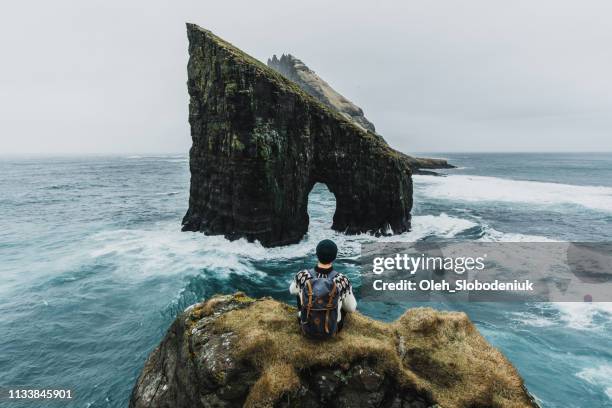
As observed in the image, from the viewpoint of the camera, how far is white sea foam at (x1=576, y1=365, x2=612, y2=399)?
47.1 feet

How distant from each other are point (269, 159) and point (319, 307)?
25.2 metres

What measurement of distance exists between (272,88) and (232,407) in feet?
97.0

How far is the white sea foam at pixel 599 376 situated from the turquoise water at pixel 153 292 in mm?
64

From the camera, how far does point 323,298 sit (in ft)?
23.4

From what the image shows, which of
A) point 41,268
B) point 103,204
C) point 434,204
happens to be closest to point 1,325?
point 41,268

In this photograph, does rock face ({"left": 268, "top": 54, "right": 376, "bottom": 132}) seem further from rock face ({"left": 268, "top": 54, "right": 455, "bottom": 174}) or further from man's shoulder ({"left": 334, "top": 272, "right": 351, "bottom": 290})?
man's shoulder ({"left": 334, "top": 272, "right": 351, "bottom": 290})

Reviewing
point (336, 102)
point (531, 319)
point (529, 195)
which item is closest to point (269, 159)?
point (531, 319)

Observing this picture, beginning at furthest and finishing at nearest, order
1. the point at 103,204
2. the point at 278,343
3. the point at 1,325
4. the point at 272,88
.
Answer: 1. the point at 103,204
2. the point at 272,88
3. the point at 1,325
4. the point at 278,343

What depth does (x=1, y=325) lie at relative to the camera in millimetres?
19156

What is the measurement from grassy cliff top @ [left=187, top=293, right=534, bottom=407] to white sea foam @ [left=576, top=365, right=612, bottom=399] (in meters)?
11.2

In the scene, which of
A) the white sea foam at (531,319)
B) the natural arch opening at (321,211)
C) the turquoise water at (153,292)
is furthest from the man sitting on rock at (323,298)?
the natural arch opening at (321,211)

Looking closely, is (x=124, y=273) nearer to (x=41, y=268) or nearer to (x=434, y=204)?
(x=41, y=268)

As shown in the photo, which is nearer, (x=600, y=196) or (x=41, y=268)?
(x=41, y=268)

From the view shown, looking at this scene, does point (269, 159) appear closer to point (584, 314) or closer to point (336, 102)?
point (584, 314)
